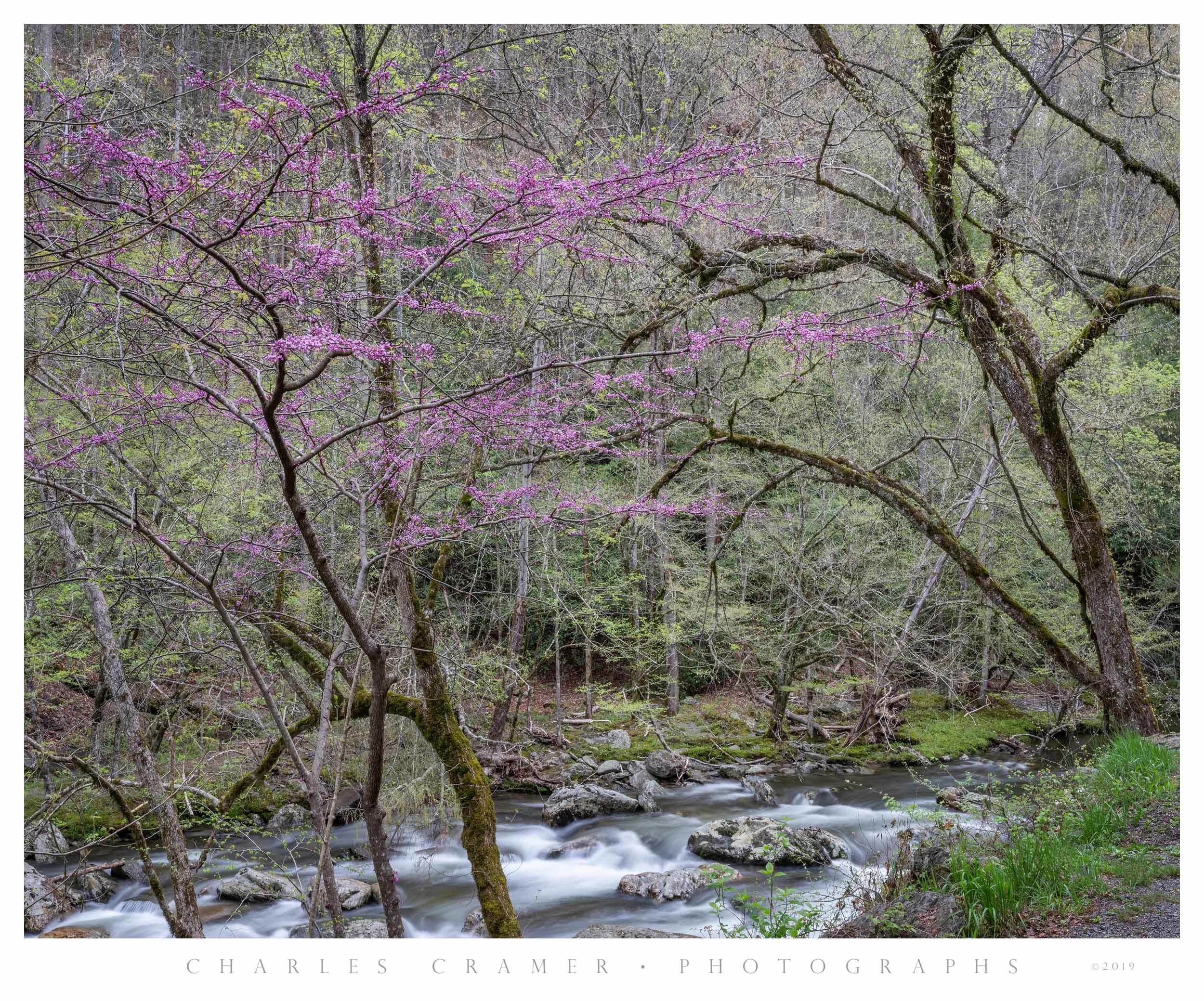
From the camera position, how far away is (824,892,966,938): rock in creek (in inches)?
113

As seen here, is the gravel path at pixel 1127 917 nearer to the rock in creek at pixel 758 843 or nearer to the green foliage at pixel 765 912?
the green foliage at pixel 765 912

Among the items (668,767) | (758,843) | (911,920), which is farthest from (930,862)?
(668,767)

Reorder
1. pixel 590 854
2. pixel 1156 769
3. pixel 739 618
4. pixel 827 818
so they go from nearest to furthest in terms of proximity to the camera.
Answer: pixel 1156 769
pixel 590 854
pixel 827 818
pixel 739 618

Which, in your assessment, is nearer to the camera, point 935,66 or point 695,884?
point 935,66

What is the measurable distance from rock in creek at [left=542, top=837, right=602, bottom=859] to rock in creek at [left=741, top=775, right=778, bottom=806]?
5.51 feet

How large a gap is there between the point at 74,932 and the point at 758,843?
14.4 feet

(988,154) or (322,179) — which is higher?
(988,154)

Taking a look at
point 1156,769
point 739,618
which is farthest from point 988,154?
point 739,618

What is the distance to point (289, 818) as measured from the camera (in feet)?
21.3

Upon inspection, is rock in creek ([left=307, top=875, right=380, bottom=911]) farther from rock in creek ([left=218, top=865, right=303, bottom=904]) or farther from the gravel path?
the gravel path

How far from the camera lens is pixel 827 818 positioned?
6.59 meters

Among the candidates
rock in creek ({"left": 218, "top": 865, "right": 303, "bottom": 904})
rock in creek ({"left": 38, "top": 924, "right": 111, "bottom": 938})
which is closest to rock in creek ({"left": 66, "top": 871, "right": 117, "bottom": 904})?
rock in creek ({"left": 38, "top": 924, "right": 111, "bottom": 938})
